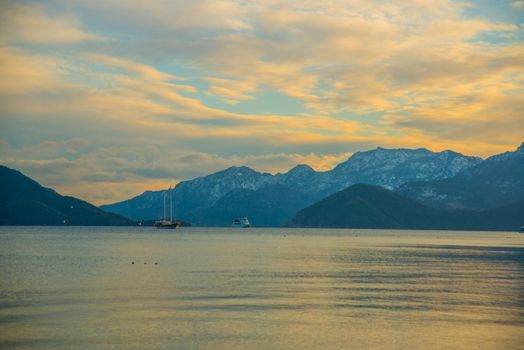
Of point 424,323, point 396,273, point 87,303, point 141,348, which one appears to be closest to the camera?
point 141,348

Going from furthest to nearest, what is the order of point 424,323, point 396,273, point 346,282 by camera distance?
point 396,273 → point 346,282 → point 424,323

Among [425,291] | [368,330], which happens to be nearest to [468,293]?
[425,291]

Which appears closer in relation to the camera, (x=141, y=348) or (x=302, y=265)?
(x=141, y=348)

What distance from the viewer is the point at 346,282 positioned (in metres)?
101

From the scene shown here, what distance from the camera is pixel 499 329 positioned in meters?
Answer: 59.6

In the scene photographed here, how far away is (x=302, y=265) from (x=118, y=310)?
7559 centimetres

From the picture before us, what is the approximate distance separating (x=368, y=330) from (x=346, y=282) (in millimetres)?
42968

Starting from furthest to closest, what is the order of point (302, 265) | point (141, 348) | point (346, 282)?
point (302, 265) → point (346, 282) → point (141, 348)

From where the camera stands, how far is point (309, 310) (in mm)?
69688

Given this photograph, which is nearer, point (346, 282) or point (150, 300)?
point (150, 300)

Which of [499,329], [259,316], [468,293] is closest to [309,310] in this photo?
[259,316]

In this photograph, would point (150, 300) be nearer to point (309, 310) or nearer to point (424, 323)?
point (309, 310)

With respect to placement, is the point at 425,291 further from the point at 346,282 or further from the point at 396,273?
the point at 396,273

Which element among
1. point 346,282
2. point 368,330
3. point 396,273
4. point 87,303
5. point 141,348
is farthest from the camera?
point 396,273
